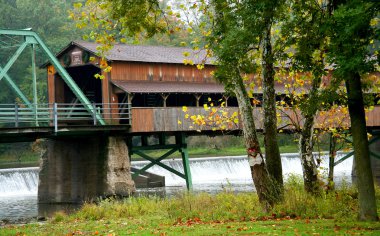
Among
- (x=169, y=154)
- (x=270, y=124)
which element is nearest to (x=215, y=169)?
(x=169, y=154)

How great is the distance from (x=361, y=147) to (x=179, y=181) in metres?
32.5

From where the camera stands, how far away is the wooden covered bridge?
29375mm

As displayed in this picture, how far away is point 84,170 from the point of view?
31516 mm

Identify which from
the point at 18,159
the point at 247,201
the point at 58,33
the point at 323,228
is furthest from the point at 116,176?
the point at 58,33

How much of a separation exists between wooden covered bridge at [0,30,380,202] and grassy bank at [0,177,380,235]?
1031cm

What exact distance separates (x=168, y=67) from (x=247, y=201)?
18536 mm

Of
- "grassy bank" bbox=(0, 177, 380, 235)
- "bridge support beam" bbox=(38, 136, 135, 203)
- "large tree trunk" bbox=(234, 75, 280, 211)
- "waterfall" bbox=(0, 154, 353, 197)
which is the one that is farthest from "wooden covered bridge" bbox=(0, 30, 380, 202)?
"large tree trunk" bbox=(234, 75, 280, 211)

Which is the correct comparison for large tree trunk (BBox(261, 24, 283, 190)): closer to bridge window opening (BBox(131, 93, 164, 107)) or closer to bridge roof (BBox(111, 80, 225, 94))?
bridge roof (BBox(111, 80, 225, 94))

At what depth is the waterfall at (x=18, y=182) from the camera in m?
38.5

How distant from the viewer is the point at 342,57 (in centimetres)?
1037

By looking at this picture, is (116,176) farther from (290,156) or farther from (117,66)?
(290,156)

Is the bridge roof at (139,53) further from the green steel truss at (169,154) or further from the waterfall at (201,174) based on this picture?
the waterfall at (201,174)

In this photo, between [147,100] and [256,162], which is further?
[147,100]

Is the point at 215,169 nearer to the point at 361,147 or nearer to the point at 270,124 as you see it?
the point at 270,124
